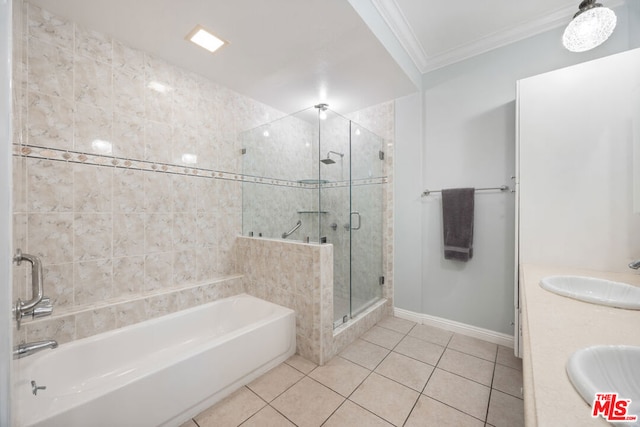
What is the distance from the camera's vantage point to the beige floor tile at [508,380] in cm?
156

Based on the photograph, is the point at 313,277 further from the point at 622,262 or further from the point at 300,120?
the point at 622,262

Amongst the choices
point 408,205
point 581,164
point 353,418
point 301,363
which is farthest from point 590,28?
point 301,363

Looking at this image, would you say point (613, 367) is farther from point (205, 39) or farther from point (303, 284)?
point (205, 39)

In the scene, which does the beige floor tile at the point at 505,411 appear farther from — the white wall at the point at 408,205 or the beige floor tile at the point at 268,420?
the beige floor tile at the point at 268,420

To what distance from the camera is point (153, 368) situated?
4.04 ft

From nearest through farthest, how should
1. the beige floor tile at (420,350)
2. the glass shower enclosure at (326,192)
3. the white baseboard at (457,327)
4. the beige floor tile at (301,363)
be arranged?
the beige floor tile at (301,363) < the beige floor tile at (420,350) < the white baseboard at (457,327) < the glass shower enclosure at (326,192)

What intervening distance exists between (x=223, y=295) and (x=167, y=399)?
1.01 metres

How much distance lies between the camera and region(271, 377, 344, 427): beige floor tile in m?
1.37

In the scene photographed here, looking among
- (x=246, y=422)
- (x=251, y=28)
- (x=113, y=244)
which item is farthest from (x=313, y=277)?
(x=251, y=28)

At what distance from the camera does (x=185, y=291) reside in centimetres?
197

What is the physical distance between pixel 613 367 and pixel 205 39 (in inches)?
101

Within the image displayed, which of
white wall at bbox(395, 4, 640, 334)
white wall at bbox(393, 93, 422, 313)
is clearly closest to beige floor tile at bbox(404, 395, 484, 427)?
white wall at bbox(395, 4, 640, 334)

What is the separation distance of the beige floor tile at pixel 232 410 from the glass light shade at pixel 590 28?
9.11 feet

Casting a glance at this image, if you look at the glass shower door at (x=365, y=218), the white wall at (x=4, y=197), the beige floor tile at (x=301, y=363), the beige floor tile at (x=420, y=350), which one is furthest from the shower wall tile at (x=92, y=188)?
the beige floor tile at (x=420, y=350)
